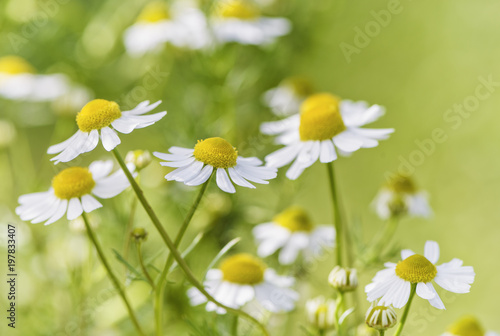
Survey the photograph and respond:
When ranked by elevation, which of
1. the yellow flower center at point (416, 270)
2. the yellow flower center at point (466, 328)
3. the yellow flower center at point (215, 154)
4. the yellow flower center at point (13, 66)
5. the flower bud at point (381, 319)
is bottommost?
the yellow flower center at point (466, 328)

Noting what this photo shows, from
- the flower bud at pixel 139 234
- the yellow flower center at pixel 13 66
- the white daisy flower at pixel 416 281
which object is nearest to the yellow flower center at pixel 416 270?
the white daisy flower at pixel 416 281

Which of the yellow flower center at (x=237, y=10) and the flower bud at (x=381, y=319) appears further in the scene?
the yellow flower center at (x=237, y=10)

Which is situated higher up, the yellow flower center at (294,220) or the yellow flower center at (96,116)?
the yellow flower center at (96,116)

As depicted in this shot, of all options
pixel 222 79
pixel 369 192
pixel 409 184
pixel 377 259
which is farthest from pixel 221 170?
pixel 369 192

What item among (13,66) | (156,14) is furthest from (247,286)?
(13,66)

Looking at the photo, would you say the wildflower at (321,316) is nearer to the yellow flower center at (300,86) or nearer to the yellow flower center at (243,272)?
the yellow flower center at (243,272)
